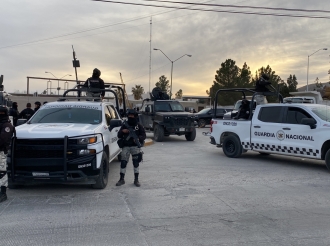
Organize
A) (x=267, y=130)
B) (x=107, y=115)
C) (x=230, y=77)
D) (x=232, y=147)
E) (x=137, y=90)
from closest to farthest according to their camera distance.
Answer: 1. (x=107, y=115)
2. (x=267, y=130)
3. (x=232, y=147)
4. (x=230, y=77)
5. (x=137, y=90)

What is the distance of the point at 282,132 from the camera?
1040 centimetres

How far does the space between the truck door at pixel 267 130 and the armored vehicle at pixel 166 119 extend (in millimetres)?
6094

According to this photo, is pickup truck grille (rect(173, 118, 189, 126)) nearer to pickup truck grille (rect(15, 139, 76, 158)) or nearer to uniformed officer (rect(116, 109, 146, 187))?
uniformed officer (rect(116, 109, 146, 187))

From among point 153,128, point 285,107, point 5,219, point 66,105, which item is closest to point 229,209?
→ point 5,219

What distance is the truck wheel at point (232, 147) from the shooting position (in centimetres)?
1179

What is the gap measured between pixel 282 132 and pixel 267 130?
515 millimetres

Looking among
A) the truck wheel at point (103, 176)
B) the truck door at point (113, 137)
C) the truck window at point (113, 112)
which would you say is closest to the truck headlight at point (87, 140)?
the truck wheel at point (103, 176)

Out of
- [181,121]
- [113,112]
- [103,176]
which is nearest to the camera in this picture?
[103,176]

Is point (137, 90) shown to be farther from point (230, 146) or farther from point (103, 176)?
point (103, 176)

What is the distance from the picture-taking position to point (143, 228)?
5.25 metres

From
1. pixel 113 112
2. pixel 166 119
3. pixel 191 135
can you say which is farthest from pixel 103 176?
pixel 191 135

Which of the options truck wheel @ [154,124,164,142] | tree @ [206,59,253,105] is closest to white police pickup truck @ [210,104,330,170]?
truck wheel @ [154,124,164,142]

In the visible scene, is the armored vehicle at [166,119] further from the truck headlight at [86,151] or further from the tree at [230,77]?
the tree at [230,77]

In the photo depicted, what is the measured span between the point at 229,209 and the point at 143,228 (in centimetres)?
170
